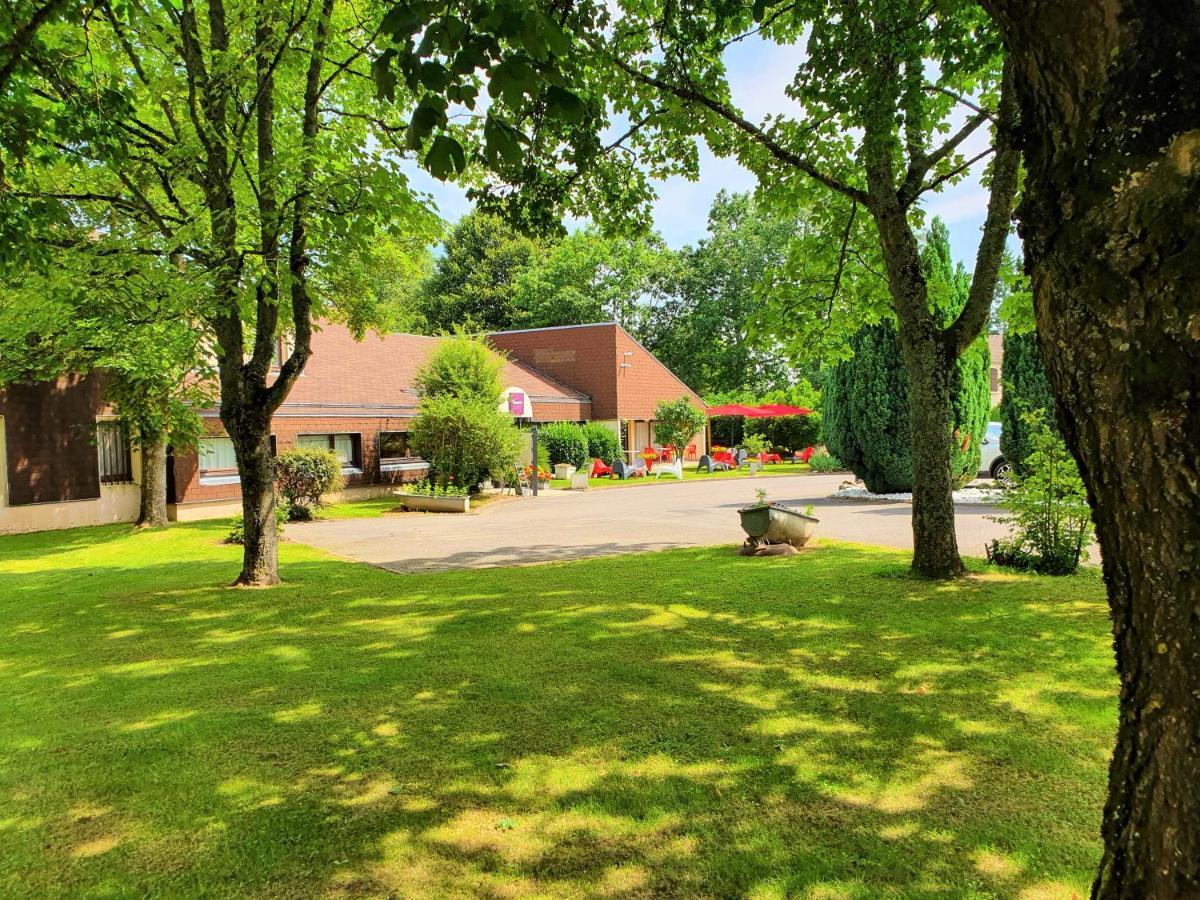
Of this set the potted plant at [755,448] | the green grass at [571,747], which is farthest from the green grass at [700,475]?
the green grass at [571,747]

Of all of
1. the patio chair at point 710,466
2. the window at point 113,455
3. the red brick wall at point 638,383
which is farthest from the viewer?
the red brick wall at point 638,383

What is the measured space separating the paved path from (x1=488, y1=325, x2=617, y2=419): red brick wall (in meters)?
12.5

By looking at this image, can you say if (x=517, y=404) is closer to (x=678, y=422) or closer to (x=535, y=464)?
(x=535, y=464)

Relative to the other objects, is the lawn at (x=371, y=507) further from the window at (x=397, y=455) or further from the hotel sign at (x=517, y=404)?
the hotel sign at (x=517, y=404)

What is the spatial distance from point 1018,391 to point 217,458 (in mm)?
22033

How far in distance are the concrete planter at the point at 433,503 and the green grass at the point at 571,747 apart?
35.2ft

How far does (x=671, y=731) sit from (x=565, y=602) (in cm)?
384

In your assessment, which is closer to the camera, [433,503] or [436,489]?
[433,503]

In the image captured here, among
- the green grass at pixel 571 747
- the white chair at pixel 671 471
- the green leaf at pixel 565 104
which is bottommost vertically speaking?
the green grass at pixel 571 747

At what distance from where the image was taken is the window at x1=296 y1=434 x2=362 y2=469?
2217 centimetres

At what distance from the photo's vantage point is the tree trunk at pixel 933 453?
849 centimetres

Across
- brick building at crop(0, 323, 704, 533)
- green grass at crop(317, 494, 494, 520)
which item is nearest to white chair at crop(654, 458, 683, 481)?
brick building at crop(0, 323, 704, 533)

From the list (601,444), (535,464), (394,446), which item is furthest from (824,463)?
(394,446)

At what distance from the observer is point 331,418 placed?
72.7 ft
